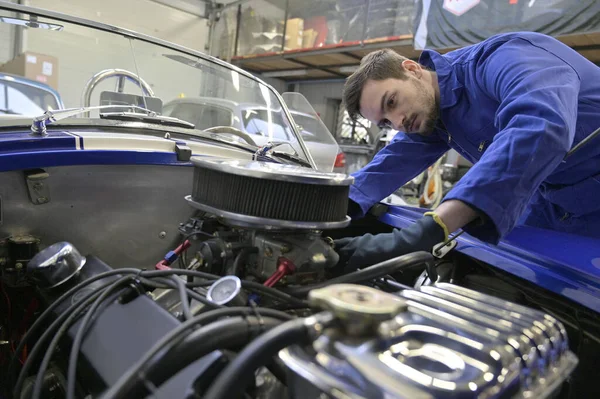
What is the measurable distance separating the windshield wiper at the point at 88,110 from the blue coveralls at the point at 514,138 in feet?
2.45

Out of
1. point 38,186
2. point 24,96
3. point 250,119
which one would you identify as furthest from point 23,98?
point 38,186

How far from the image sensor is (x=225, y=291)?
719 mm

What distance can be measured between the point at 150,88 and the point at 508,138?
4.59ft

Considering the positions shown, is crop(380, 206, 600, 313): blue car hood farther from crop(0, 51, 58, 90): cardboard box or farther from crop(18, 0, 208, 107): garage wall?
crop(0, 51, 58, 90): cardboard box

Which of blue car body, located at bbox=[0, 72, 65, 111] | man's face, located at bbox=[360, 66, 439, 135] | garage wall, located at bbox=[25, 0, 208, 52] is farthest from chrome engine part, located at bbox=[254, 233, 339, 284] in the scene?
garage wall, located at bbox=[25, 0, 208, 52]

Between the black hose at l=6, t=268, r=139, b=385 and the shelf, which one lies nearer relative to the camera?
the black hose at l=6, t=268, r=139, b=385

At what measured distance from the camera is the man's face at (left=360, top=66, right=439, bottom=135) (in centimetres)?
142

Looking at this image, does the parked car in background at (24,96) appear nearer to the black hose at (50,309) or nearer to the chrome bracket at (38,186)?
the chrome bracket at (38,186)

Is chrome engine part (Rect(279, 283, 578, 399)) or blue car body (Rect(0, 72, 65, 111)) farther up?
blue car body (Rect(0, 72, 65, 111))

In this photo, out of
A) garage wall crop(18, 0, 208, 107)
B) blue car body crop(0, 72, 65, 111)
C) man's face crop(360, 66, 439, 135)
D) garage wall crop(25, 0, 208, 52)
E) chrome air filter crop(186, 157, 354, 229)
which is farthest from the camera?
garage wall crop(25, 0, 208, 52)

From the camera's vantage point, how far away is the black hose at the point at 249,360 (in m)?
0.48

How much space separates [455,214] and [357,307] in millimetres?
513

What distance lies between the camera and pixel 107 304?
0.81m

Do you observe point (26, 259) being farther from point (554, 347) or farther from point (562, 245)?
point (562, 245)
